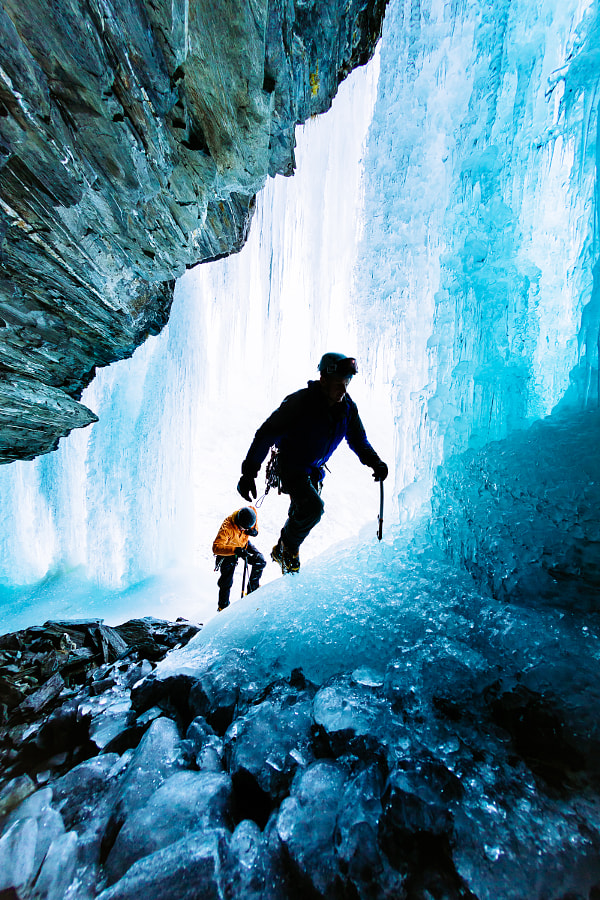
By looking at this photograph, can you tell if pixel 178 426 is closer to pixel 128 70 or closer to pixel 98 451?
pixel 98 451

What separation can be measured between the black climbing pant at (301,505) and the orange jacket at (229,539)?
2252 mm

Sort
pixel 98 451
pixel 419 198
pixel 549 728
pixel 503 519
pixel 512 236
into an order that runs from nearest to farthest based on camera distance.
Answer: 1. pixel 549 728
2. pixel 503 519
3. pixel 512 236
4. pixel 419 198
5. pixel 98 451

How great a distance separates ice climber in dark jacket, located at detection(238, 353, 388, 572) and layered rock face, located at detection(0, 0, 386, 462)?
2.08 metres

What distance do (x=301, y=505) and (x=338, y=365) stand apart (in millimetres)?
1311

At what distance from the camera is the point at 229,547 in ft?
16.9

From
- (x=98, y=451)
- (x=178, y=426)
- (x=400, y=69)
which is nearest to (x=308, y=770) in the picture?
(x=400, y=69)

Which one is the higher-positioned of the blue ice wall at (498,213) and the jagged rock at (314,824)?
the blue ice wall at (498,213)

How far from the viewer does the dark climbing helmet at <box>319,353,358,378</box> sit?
8.48 feet

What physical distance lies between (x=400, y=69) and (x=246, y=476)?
6610 millimetres

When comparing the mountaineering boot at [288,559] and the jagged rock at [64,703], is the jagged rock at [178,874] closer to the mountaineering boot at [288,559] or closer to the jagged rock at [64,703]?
the jagged rock at [64,703]

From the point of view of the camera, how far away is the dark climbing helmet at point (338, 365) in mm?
2584

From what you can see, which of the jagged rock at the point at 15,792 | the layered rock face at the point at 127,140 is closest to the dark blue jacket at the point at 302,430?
the jagged rock at the point at 15,792

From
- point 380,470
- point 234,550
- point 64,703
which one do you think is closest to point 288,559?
point 380,470

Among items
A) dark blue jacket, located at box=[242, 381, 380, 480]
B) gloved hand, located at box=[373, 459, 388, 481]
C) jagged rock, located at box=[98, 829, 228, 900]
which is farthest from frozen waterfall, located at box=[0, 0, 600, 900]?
dark blue jacket, located at box=[242, 381, 380, 480]
